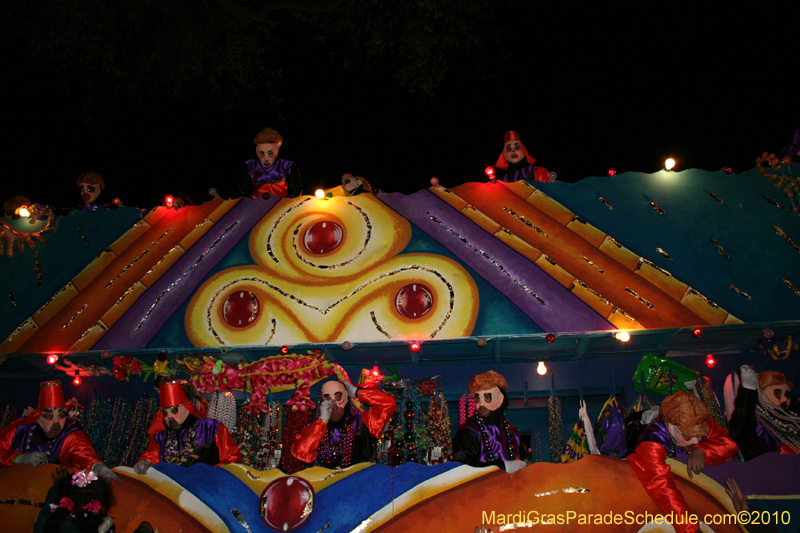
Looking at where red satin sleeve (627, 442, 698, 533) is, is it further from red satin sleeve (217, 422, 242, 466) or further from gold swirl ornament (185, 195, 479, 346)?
red satin sleeve (217, 422, 242, 466)

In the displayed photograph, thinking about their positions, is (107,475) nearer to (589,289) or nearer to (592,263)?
(589,289)

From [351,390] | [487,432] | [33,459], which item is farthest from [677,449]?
[33,459]

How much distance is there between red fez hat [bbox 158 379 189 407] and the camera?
14.1 feet

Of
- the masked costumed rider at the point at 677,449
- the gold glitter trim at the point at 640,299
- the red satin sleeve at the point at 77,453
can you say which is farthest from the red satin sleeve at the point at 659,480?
the red satin sleeve at the point at 77,453

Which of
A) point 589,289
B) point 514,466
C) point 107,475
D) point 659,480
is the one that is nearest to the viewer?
point 659,480

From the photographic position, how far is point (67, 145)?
24.4ft

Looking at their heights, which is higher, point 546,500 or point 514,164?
point 514,164

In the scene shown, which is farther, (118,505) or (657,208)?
(657,208)

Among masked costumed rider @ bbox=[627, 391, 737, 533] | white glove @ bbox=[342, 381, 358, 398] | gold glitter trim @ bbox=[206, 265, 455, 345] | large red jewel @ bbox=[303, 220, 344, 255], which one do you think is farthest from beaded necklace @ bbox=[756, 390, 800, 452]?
large red jewel @ bbox=[303, 220, 344, 255]

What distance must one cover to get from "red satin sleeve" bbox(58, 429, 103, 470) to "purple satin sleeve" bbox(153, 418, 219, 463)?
42 cm

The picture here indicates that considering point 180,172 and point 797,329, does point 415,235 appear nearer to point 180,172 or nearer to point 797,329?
point 797,329

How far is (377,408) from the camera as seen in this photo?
4.12m

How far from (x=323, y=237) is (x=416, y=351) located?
116 cm

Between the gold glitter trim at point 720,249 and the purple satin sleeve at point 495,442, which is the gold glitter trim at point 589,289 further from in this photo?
the purple satin sleeve at point 495,442
